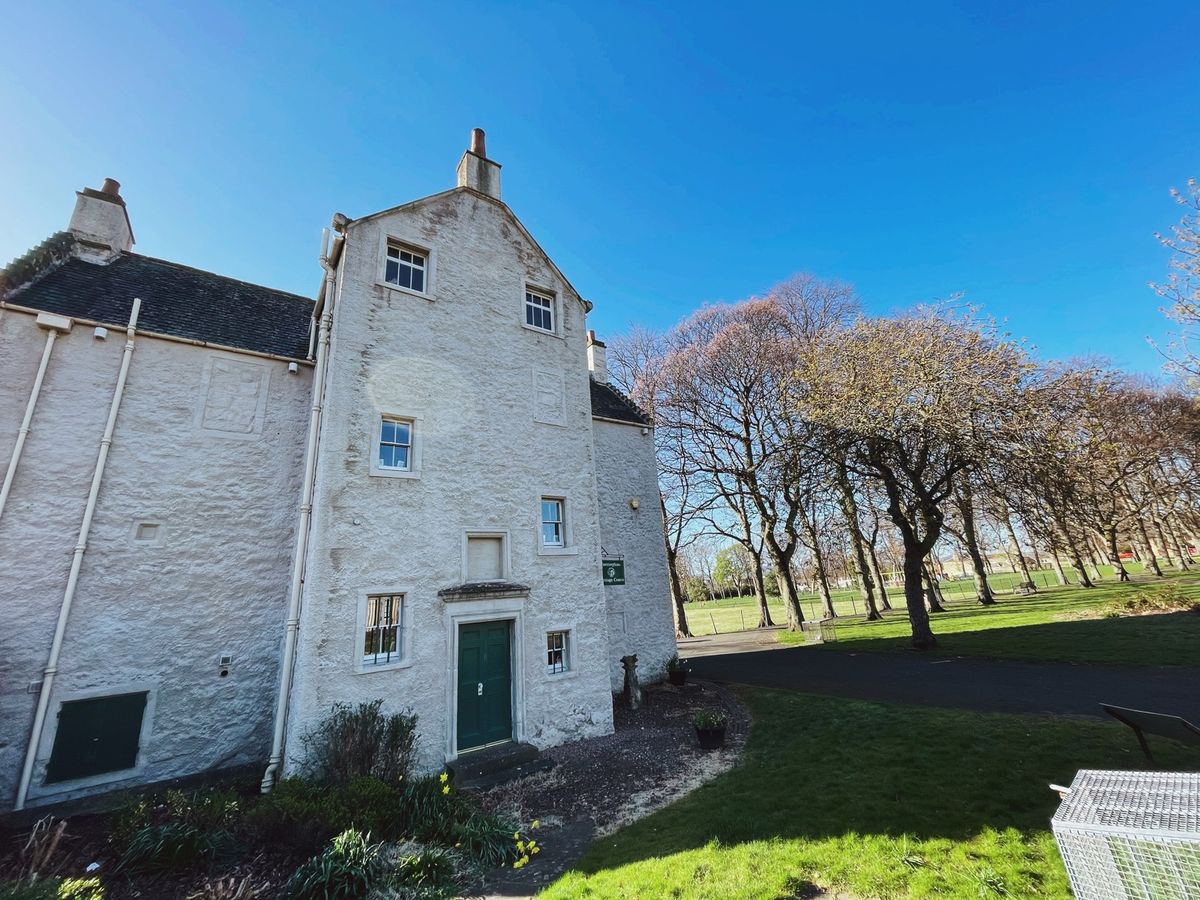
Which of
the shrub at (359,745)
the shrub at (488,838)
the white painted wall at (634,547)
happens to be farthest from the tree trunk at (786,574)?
the shrub at (488,838)

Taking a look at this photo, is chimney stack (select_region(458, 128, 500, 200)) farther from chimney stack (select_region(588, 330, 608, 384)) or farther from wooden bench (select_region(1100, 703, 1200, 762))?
wooden bench (select_region(1100, 703, 1200, 762))

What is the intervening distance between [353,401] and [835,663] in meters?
17.6

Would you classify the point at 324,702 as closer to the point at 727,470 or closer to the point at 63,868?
the point at 63,868

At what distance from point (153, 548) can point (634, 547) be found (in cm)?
1266

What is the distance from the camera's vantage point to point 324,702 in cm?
889

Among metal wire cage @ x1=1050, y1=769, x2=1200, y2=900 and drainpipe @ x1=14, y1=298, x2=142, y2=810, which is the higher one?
drainpipe @ x1=14, y1=298, x2=142, y2=810

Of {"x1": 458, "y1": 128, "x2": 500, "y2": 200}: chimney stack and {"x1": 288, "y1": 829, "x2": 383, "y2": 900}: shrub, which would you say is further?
{"x1": 458, "y1": 128, "x2": 500, "y2": 200}: chimney stack

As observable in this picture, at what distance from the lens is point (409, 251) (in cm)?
1286

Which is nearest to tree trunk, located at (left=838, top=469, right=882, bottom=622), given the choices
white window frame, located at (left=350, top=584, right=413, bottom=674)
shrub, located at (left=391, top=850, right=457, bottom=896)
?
white window frame, located at (left=350, top=584, right=413, bottom=674)

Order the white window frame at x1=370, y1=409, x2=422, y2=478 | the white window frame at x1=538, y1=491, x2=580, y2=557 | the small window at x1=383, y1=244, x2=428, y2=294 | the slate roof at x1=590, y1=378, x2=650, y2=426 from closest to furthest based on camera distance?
the white window frame at x1=370, y1=409, x2=422, y2=478
the white window frame at x1=538, y1=491, x2=580, y2=557
the small window at x1=383, y1=244, x2=428, y2=294
the slate roof at x1=590, y1=378, x2=650, y2=426

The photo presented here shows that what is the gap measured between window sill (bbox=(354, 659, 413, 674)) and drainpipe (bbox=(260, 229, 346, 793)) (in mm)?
1370

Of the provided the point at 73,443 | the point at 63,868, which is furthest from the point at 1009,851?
the point at 73,443

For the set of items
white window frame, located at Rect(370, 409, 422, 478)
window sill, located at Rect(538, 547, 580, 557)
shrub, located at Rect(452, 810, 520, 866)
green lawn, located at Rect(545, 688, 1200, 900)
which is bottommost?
shrub, located at Rect(452, 810, 520, 866)

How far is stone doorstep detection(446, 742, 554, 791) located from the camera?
912cm
